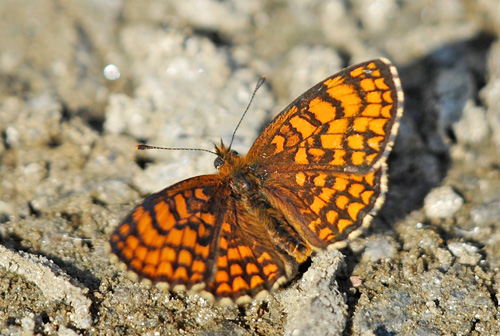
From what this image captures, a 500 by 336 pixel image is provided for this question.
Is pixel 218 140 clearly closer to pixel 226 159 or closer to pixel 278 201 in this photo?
pixel 226 159

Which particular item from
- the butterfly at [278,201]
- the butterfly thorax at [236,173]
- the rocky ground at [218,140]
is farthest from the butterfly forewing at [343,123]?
the rocky ground at [218,140]

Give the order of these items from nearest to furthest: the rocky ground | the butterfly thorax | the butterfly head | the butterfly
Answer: the butterfly
the rocky ground
the butterfly thorax
the butterfly head

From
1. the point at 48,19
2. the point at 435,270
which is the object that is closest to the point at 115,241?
the point at 435,270

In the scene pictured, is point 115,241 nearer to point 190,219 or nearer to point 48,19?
point 190,219

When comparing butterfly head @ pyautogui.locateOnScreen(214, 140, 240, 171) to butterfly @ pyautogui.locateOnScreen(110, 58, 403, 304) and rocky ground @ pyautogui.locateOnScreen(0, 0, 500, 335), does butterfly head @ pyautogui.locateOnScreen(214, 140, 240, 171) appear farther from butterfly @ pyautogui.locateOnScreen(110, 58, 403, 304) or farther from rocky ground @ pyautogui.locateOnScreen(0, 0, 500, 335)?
rocky ground @ pyautogui.locateOnScreen(0, 0, 500, 335)

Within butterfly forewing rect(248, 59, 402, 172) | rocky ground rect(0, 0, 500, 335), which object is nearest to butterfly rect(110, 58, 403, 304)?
butterfly forewing rect(248, 59, 402, 172)

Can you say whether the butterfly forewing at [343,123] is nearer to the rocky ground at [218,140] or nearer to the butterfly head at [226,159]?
the butterfly head at [226,159]
